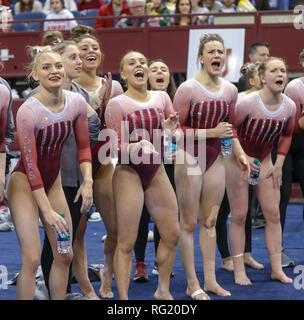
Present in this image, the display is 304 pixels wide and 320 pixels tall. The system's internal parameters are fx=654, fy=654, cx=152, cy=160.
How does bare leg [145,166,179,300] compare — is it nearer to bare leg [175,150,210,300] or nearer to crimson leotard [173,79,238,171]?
bare leg [175,150,210,300]

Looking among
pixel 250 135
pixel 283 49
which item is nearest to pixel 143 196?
pixel 250 135

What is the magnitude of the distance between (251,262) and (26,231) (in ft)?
8.03

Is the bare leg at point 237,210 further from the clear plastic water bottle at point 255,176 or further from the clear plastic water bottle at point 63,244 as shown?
the clear plastic water bottle at point 63,244

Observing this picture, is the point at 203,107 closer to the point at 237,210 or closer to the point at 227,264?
the point at 237,210

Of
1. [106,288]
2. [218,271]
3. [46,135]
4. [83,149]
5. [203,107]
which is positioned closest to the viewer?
[46,135]

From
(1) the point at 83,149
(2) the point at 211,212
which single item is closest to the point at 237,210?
(2) the point at 211,212

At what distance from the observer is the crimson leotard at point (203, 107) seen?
455 cm

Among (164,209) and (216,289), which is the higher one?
(164,209)

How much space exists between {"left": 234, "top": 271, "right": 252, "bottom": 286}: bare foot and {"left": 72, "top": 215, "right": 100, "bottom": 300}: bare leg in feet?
3.78

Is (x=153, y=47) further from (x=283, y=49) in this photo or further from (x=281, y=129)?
(x=281, y=129)

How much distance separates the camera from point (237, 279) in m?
5.00

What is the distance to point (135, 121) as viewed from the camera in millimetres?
4172

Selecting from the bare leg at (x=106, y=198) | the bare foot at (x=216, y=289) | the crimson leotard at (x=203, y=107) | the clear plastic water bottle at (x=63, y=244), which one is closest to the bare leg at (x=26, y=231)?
the clear plastic water bottle at (x=63, y=244)

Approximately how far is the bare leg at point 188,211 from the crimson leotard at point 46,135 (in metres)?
0.86
